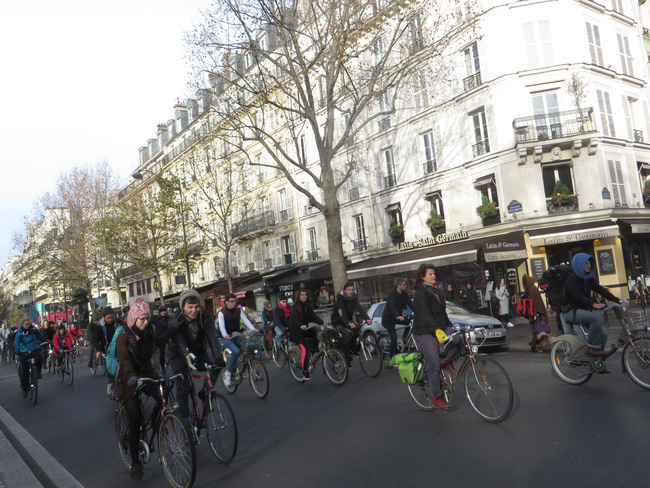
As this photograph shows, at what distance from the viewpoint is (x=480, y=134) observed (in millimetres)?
23500

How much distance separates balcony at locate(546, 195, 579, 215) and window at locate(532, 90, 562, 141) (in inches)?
94.3

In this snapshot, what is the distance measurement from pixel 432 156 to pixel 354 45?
33.5 ft

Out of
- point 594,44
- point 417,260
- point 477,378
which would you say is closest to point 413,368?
point 477,378

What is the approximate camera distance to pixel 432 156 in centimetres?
2597

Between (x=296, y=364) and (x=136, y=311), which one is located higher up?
(x=136, y=311)

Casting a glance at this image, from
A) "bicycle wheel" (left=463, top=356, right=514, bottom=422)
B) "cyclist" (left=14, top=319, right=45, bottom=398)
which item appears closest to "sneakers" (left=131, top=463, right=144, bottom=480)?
"bicycle wheel" (left=463, top=356, right=514, bottom=422)

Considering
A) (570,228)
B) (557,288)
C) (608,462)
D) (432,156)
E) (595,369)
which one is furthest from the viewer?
(432,156)

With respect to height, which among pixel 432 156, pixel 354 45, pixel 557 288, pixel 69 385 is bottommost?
pixel 69 385

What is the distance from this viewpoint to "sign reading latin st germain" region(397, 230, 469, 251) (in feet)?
78.4

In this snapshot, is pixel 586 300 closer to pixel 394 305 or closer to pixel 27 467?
pixel 394 305

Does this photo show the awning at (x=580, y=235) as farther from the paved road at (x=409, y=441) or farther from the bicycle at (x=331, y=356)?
the bicycle at (x=331, y=356)

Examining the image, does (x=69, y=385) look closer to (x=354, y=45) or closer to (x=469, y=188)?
(x=354, y=45)

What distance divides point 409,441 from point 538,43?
20993 millimetres

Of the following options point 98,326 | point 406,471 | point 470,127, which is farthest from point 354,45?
point 406,471
